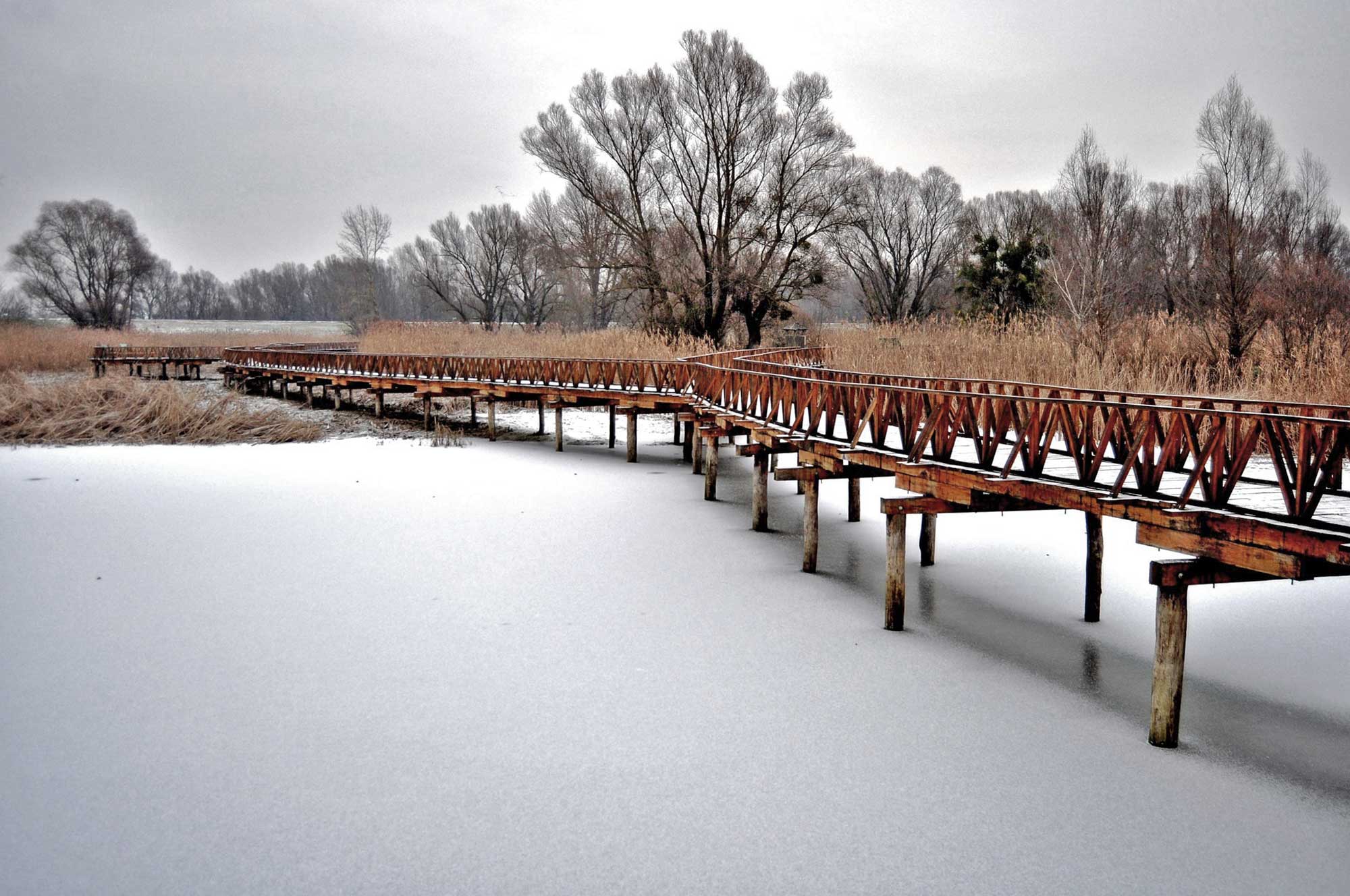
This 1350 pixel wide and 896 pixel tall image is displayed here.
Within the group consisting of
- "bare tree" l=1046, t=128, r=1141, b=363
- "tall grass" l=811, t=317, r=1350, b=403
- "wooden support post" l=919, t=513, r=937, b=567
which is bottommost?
"wooden support post" l=919, t=513, r=937, b=567

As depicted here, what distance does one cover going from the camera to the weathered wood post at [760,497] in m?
12.6

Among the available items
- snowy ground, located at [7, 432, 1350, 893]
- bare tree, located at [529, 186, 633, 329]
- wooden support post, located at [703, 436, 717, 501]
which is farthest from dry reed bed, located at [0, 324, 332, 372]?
snowy ground, located at [7, 432, 1350, 893]

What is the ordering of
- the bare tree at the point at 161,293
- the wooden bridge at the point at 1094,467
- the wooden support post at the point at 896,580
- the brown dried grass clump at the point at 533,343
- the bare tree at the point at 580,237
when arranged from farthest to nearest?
the bare tree at the point at 161,293 → the bare tree at the point at 580,237 → the brown dried grass clump at the point at 533,343 → the wooden support post at the point at 896,580 → the wooden bridge at the point at 1094,467

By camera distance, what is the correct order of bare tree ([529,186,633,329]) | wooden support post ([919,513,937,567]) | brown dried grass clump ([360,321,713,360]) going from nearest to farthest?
wooden support post ([919,513,937,567]), brown dried grass clump ([360,321,713,360]), bare tree ([529,186,633,329])

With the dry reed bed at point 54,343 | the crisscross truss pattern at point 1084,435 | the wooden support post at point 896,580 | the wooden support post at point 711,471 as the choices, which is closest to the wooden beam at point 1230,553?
the crisscross truss pattern at point 1084,435

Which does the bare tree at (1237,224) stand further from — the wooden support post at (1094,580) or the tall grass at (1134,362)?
the wooden support post at (1094,580)

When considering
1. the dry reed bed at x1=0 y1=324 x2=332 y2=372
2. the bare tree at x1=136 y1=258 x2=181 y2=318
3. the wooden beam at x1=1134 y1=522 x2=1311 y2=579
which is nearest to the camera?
the wooden beam at x1=1134 y1=522 x2=1311 y2=579

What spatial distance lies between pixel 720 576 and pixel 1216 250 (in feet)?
42.2

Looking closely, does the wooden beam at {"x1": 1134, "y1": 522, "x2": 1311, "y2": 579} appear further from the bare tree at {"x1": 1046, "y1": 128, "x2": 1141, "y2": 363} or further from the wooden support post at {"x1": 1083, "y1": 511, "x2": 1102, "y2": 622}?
the bare tree at {"x1": 1046, "y1": 128, "x2": 1141, "y2": 363}

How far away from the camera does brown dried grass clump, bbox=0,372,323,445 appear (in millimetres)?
20438

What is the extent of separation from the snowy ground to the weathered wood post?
A: 0.73 m

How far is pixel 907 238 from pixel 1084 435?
40.6 metres

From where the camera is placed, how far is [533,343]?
3017 cm

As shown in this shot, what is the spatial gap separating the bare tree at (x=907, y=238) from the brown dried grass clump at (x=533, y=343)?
17.7 m
